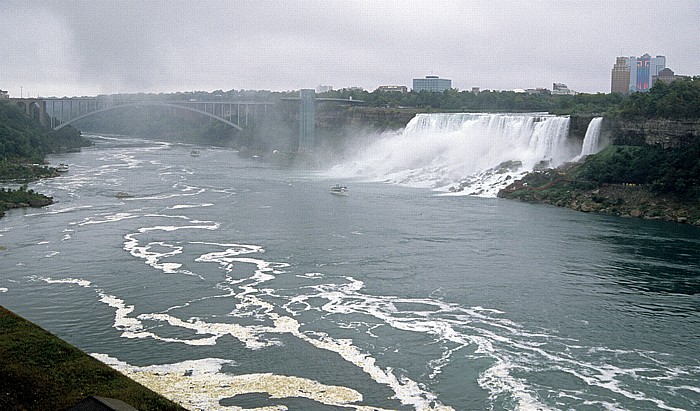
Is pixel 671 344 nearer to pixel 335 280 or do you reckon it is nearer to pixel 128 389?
pixel 335 280

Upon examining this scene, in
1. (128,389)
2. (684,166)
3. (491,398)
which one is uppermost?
(684,166)

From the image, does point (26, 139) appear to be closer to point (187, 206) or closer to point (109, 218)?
point (187, 206)

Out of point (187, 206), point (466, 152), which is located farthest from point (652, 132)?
point (187, 206)

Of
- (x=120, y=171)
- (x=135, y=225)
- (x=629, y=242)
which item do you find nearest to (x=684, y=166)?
(x=629, y=242)

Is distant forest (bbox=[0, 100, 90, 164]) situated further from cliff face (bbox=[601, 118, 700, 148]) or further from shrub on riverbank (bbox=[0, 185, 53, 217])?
cliff face (bbox=[601, 118, 700, 148])

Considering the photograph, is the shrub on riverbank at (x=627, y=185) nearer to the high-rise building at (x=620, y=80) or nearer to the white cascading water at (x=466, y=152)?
the white cascading water at (x=466, y=152)

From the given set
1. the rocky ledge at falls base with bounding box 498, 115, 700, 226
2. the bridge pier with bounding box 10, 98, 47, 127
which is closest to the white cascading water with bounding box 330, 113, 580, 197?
the rocky ledge at falls base with bounding box 498, 115, 700, 226

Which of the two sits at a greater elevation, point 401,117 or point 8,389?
A: point 401,117
